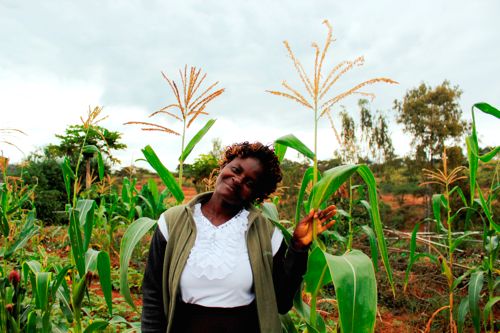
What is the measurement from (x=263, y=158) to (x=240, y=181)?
0.51ft

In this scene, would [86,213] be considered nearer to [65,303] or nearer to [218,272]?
[65,303]

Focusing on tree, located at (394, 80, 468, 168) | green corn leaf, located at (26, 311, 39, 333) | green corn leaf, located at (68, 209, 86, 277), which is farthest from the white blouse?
tree, located at (394, 80, 468, 168)

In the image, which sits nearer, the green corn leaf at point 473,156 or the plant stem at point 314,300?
the plant stem at point 314,300

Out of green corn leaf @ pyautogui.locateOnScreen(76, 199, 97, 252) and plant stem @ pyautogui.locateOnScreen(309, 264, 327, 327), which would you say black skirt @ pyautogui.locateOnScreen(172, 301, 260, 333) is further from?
green corn leaf @ pyautogui.locateOnScreen(76, 199, 97, 252)

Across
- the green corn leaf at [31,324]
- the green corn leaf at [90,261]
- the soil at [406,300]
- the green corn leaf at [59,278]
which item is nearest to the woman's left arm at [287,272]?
the green corn leaf at [90,261]

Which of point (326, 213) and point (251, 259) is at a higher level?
point (326, 213)

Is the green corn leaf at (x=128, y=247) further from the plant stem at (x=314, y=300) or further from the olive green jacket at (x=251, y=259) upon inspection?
the plant stem at (x=314, y=300)

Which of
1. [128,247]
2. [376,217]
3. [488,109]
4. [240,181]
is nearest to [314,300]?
[376,217]

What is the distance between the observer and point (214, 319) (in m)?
1.37

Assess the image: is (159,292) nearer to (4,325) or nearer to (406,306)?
(4,325)

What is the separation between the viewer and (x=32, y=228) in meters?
2.15

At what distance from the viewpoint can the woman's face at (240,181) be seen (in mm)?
1455

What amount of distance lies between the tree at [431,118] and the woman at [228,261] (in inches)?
527

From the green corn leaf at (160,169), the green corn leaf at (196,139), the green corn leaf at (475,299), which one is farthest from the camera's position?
the green corn leaf at (475,299)
